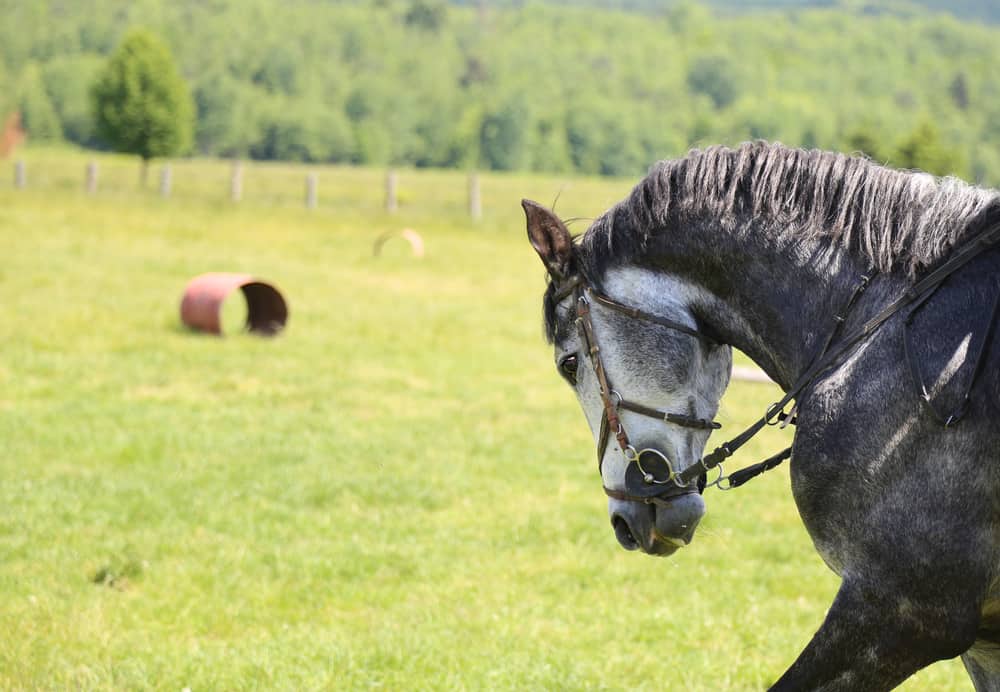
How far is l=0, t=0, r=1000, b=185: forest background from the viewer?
12194 cm

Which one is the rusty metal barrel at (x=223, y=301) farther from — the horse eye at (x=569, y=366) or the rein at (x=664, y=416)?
the rein at (x=664, y=416)

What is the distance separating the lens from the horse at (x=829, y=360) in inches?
118

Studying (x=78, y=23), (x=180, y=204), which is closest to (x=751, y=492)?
(x=180, y=204)

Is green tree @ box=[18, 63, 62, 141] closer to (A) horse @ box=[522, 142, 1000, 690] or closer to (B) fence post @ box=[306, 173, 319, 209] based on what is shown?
(B) fence post @ box=[306, 173, 319, 209]

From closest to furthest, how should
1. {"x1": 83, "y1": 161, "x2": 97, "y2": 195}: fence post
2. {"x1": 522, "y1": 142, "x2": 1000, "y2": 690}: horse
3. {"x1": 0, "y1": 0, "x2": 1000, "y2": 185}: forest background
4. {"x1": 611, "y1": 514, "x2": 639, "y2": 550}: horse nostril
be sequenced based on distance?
{"x1": 522, "y1": 142, "x2": 1000, "y2": 690}: horse
{"x1": 611, "y1": 514, "x2": 639, "y2": 550}: horse nostril
{"x1": 83, "y1": 161, "x2": 97, "y2": 195}: fence post
{"x1": 0, "y1": 0, "x2": 1000, "y2": 185}: forest background

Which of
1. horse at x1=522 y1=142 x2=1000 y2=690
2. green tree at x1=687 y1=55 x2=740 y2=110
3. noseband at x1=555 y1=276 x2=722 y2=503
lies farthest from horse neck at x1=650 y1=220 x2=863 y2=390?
green tree at x1=687 y1=55 x2=740 y2=110

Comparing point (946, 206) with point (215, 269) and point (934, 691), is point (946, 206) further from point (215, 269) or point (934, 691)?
point (215, 269)

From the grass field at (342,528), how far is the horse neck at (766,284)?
30.8 inches

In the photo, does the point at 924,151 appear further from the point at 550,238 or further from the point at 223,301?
the point at 550,238

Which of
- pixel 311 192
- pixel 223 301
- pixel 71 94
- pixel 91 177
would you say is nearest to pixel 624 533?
pixel 223 301

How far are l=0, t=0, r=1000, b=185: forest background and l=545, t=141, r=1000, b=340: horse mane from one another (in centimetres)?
10011

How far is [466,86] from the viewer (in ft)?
526

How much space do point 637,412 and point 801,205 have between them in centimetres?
86

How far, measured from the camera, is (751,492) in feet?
29.6
